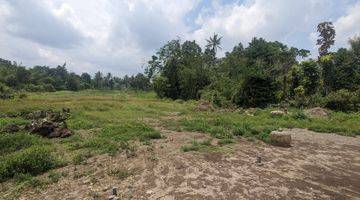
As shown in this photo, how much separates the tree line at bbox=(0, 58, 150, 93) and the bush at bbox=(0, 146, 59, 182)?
47.6 meters

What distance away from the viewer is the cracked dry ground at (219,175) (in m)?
7.89

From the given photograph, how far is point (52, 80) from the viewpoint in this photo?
89.4 meters

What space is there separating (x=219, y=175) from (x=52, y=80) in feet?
287

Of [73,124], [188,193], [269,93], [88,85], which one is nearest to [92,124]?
[73,124]

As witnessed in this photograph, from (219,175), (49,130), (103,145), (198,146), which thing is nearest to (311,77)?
(198,146)

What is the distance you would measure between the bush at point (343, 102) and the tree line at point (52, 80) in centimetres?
4496

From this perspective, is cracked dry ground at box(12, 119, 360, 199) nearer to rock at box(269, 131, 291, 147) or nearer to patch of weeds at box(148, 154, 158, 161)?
patch of weeds at box(148, 154, 158, 161)

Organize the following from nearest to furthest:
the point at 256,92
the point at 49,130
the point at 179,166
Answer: the point at 179,166, the point at 49,130, the point at 256,92

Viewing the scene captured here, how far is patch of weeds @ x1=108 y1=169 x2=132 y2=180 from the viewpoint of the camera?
888cm

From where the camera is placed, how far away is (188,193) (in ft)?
25.4

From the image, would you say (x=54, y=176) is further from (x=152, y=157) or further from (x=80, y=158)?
(x=152, y=157)

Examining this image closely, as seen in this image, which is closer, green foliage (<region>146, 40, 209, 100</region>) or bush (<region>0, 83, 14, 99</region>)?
bush (<region>0, 83, 14, 99</region>)

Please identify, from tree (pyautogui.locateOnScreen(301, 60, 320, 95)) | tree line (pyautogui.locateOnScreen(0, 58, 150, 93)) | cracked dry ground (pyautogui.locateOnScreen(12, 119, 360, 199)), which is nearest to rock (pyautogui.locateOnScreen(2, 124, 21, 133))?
cracked dry ground (pyautogui.locateOnScreen(12, 119, 360, 199))

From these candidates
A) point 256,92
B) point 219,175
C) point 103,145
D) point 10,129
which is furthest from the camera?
point 256,92
